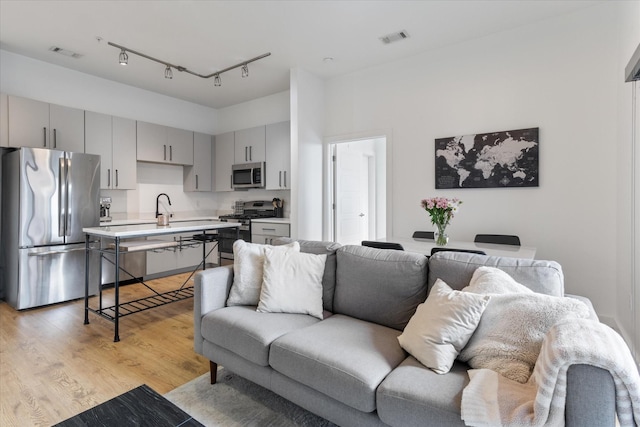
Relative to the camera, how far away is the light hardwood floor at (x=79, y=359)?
6.47 ft

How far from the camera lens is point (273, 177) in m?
5.21

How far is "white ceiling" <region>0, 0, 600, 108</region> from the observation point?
2986 millimetres

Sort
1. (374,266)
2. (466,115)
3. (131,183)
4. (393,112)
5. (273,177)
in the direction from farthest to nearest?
(273,177)
(131,183)
(393,112)
(466,115)
(374,266)

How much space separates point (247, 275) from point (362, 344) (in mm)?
962

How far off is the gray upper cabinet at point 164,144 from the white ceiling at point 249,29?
83 centimetres

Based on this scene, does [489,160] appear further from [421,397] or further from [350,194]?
[421,397]

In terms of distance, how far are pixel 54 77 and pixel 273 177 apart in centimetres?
307

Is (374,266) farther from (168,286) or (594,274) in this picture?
(168,286)

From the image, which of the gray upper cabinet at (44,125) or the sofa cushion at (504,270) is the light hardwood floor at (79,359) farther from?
the gray upper cabinet at (44,125)

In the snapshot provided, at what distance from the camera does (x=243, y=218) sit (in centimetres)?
527

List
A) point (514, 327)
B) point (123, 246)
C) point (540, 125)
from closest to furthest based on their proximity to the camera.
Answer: point (514, 327) → point (123, 246) → point (540, 125)

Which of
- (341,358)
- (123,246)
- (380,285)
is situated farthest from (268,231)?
(341,358)

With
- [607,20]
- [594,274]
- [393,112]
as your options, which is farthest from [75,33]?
[594,274]

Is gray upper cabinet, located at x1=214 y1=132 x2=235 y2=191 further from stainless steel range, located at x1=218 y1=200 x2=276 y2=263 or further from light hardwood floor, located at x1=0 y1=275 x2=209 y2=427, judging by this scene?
light hardwood floor, located at x1=0 y1=275 x2=209 y2=427
